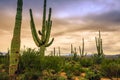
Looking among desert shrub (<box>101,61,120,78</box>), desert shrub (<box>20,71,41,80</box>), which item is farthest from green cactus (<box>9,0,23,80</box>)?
desert shrub (<box>101,61,120,78</box>)

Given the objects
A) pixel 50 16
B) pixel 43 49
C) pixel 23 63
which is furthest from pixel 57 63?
pixel 50 16

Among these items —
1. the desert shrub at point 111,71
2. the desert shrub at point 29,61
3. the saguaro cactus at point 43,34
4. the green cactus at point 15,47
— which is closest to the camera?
the green cactus at point 15,47

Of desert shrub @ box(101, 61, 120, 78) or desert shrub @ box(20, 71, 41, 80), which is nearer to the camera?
desert shrub @ box(20, 71, 41, 80)

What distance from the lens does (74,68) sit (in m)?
13.9

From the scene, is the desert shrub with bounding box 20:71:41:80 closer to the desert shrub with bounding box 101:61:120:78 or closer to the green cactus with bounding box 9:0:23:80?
the green cactus with bounding box 9:0:23:80

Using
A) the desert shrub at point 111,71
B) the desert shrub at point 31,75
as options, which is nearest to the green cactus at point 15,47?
the desert shrub at point 31,75

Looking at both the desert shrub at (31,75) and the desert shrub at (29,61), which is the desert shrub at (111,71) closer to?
the desert shrub at (29,61)

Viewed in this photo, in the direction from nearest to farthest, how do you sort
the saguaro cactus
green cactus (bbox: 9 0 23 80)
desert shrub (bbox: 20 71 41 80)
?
desert shrub (bbox: 20 71 41 80) → green cactus (bbox: 9 0 23 80) → the saguaro cactus

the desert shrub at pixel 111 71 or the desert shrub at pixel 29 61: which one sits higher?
the desert shrub at pixel 29 61

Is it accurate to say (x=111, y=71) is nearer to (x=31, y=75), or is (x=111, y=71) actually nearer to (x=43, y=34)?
(x=31, y=75)

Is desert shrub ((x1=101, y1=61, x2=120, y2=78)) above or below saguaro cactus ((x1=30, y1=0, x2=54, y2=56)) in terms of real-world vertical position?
below

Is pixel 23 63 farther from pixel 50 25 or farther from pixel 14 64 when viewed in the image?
pixel 50 25

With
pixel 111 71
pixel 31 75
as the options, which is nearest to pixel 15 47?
pixel 31 75

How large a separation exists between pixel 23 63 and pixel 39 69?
77 centimetres
